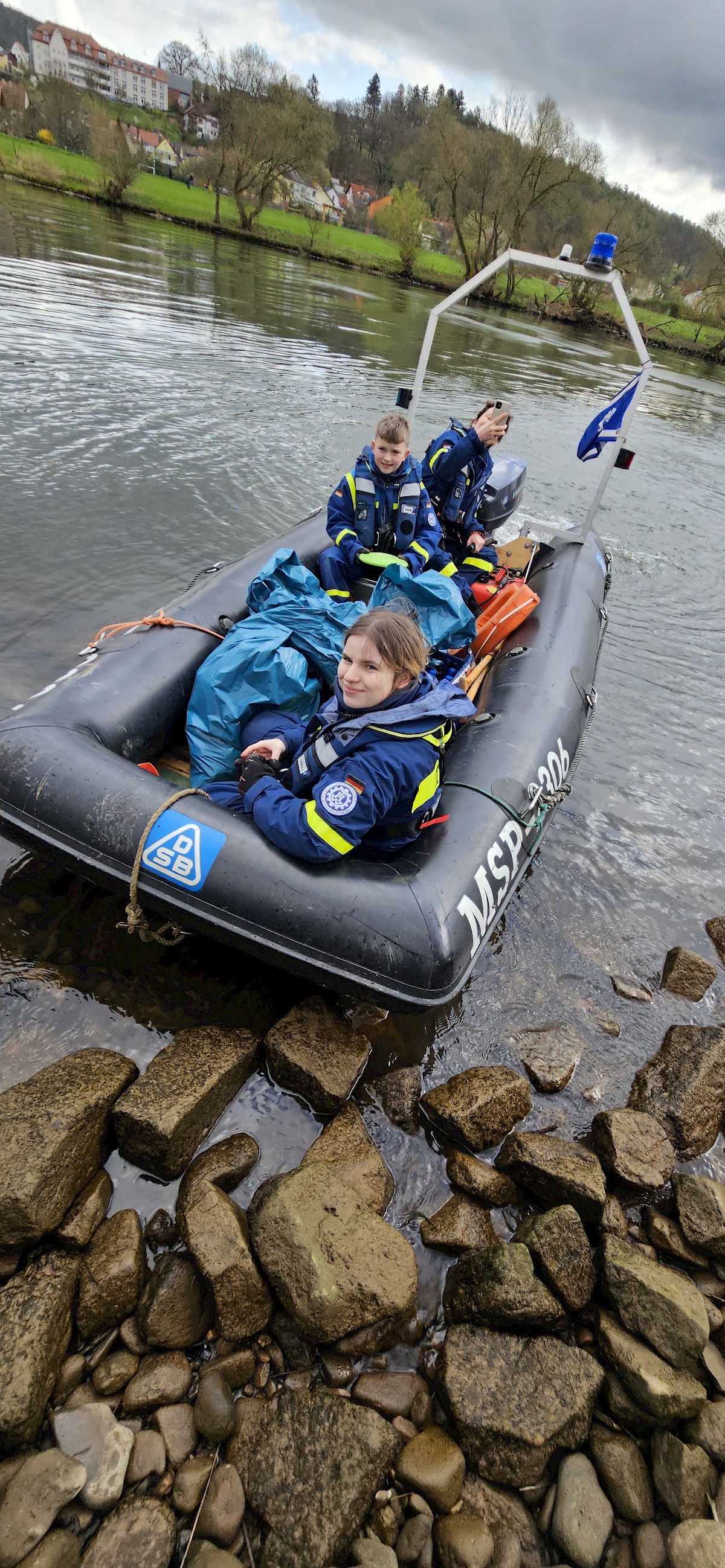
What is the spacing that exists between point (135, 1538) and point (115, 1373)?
318mm

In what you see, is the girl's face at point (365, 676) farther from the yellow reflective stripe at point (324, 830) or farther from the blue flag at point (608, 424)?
the blue flag at point (608, 424)

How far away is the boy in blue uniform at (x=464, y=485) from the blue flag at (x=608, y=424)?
65 centimetres

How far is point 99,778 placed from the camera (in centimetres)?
253

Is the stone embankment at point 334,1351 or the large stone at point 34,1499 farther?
the stone embankment at point 334,1351

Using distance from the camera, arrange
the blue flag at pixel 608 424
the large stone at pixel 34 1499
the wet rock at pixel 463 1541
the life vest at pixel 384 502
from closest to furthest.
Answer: the large stone at pixel 34 1499
the wet rock at pixel 463 1541
the life vest at pixel 384 502
the blue flag at pixel 608 424

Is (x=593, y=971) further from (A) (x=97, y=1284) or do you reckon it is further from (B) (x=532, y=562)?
(B) (x=532, y=562)

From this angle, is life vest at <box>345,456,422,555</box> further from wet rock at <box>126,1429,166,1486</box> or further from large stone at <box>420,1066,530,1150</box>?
wet rock at <box>126,1429,166,1486</box>

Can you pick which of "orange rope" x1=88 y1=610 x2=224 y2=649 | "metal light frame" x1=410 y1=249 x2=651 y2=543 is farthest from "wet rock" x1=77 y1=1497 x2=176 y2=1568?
"metal light frame" x1=410 y1=249 x2=651 y2=543

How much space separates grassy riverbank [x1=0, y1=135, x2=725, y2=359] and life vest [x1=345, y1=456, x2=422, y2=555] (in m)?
29.0

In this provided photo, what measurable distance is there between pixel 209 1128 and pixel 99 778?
116 cm

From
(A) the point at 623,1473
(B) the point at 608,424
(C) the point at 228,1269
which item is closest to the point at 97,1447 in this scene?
(C) the point at 228,1269

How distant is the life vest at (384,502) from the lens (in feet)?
13.6

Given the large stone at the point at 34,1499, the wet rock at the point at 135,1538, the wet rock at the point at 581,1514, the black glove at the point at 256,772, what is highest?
the black glove at the point at 256,772

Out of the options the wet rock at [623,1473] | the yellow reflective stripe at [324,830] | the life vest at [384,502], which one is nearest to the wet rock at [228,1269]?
the wet rock at [623,1473]
